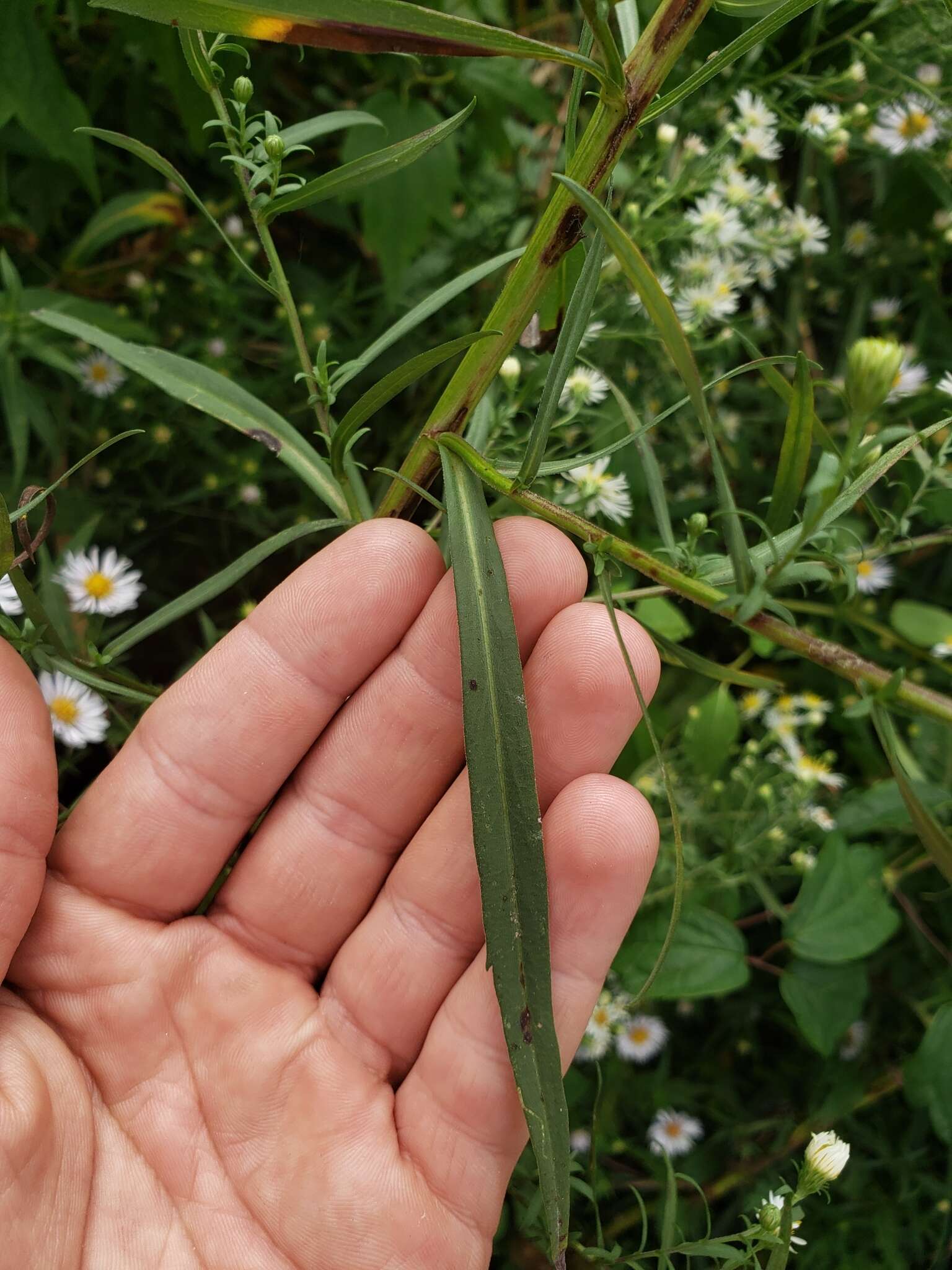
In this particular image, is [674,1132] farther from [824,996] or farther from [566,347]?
[566,347]

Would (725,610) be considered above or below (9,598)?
above

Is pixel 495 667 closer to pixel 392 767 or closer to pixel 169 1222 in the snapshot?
pixel 392 767

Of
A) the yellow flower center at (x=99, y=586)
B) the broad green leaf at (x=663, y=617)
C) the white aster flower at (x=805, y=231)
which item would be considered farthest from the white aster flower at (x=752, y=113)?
the yellow flower center at (x=99, y=586)

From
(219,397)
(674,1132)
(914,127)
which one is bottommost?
(674,1132)

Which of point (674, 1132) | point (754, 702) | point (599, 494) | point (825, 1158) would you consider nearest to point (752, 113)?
point (599, 494)

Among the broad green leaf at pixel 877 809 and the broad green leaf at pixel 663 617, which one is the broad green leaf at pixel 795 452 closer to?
the broad green leaf at pixel 663 617

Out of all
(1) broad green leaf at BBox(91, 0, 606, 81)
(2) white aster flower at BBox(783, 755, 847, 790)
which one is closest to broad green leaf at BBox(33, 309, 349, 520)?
(1) broad green leaf at BBox(91, 0, 606, 81)

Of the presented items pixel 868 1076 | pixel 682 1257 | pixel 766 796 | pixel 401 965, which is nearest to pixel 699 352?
pixel 766 796
